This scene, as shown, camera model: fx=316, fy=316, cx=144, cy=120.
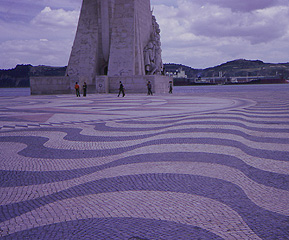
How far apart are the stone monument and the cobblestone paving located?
20.1 metres

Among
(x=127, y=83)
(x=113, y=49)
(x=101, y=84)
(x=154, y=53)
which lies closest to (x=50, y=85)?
(x=101, y=84)

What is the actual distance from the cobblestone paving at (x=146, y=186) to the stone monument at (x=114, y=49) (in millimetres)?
20075

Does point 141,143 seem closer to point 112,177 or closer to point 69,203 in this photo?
point 112,177

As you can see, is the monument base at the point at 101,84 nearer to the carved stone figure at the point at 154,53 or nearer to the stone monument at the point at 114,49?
the stone monument at the point at 114,49

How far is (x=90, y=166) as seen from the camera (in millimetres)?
3764

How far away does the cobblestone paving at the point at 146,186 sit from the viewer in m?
2.16

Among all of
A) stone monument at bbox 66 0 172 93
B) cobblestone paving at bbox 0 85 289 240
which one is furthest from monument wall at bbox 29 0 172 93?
cobblestone paving at bbox 0 85 289 240

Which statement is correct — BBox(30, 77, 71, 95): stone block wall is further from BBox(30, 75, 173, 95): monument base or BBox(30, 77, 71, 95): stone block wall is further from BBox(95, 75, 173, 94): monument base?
BBox(95, 75, 173, 94): monument base

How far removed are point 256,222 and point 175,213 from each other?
1.90 feet

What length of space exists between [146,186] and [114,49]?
24672 millimetres

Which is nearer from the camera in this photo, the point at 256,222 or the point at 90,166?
the point at 256,222

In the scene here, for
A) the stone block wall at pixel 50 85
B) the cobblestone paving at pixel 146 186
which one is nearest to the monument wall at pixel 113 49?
the stone block wall at pixel 50 85

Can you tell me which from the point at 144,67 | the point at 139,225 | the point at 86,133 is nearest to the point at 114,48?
the point at 144,67

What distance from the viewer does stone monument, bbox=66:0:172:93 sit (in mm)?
25625
